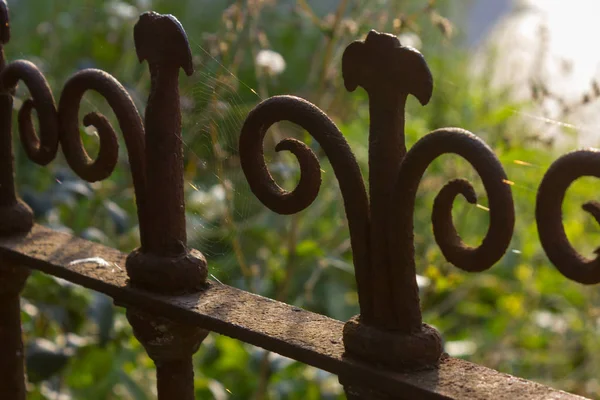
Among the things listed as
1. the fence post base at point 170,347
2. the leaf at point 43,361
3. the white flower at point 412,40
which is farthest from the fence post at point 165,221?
the white flower at point 412,40

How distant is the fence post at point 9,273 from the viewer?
3.62ft

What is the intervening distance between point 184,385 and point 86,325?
Result: 3.77 feet

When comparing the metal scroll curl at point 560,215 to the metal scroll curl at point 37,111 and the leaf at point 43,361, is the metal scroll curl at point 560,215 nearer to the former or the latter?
the metal scroll curl at point 37,111

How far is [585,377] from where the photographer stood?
95.3 inches

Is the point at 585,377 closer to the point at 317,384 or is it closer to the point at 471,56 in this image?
the point at 317,384

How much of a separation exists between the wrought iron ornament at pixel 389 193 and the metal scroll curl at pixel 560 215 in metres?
0.04

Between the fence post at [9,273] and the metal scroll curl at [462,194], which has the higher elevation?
the metal scroll curl at [462,194]

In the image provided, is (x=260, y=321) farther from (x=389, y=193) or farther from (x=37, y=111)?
(x=37, y=111)

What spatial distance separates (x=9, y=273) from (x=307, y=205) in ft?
1.87

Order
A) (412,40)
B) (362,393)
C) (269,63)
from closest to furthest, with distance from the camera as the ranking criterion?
(362,393)
(269,63)
(412,40)

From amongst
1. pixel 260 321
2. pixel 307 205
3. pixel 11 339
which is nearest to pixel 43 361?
pixel 11 339

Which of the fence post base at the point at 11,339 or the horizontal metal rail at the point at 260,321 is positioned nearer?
the horizontal metal rail at the point at 260,321

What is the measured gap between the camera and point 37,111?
1.00 metres

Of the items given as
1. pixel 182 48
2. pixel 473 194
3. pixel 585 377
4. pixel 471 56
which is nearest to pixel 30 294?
pixel 182 48
